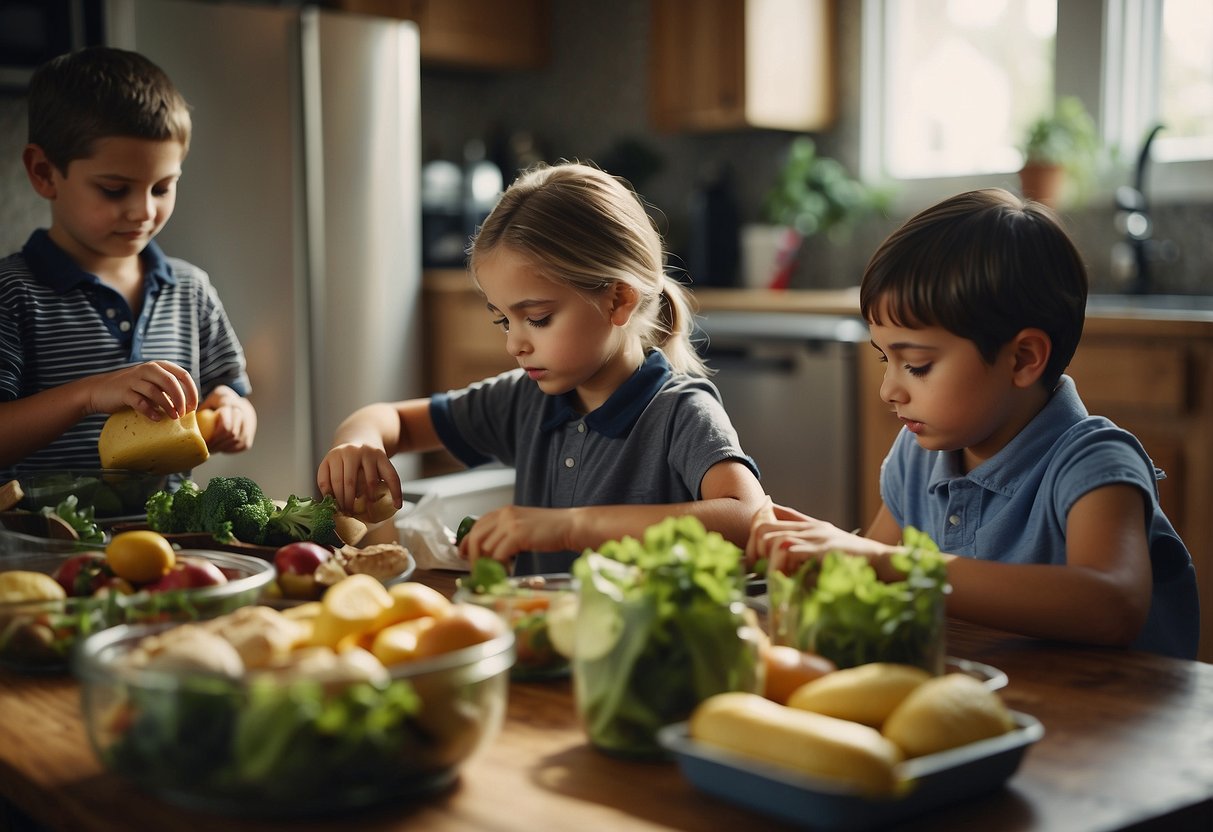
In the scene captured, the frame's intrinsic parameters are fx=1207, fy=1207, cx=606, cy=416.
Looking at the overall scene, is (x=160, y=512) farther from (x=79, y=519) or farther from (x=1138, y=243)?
(x=1138, y=243)

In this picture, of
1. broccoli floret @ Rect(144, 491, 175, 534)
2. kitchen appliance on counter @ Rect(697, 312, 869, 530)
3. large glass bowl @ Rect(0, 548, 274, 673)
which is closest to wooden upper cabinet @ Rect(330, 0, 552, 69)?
kitchen appliance on counter @ Rect(697, 312, 869, 530)

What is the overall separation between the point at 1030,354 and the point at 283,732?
90 cm

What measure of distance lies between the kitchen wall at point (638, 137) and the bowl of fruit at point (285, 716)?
2.76m

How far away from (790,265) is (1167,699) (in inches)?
124

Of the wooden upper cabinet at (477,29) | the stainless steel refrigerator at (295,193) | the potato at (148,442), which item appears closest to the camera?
the potato at (148,442)

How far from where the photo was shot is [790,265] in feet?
12.8

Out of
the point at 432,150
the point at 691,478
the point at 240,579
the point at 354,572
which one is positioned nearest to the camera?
the point at 240,579

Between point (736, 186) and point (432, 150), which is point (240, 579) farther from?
point (432, 150)

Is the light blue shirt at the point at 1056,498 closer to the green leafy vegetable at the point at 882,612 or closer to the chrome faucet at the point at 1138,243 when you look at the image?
the green leafy vegetable at the point at 882,612

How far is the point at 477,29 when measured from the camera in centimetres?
431

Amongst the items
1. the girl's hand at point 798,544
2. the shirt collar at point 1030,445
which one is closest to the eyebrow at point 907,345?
the shirt collar at point 1030,445

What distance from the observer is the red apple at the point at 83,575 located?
95cm

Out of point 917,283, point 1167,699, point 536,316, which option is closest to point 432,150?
point 536,316

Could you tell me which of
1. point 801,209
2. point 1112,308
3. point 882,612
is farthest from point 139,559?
point 801,209
